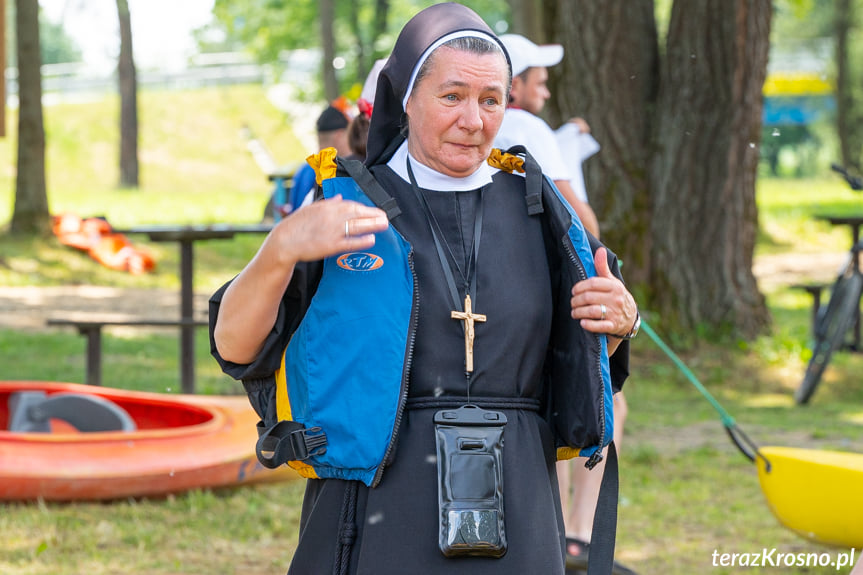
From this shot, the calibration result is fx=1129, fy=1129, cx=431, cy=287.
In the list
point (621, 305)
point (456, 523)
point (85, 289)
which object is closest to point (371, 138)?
point (621, 305)

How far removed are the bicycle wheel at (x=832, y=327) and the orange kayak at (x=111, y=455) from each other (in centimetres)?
439

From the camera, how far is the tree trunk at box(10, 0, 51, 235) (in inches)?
601

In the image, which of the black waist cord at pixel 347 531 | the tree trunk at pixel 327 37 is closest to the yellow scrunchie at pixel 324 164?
the black waist cord at pixel 347 531

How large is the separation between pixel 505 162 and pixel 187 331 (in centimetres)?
622

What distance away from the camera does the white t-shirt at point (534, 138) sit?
418 cm

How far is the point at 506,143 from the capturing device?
4.11 m

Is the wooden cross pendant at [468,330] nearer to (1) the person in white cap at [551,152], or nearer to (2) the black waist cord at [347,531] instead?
(2) the black waist cord at [347,531]

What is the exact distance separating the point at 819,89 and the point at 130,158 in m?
28.1

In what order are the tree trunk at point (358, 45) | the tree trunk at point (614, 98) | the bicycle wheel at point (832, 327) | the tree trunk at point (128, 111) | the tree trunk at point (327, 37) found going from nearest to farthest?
the bicycle wheel at point (832, 327)
the tree trunk at point (614, 98)
the tree trunk at point (327, 37)
the tree trunk at point (128, 111)
the tree trunk at point (358, 45)

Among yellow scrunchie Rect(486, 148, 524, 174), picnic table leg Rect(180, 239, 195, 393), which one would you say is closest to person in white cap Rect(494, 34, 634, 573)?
yellow scrunchie Rect(486, 148, 524, 174)

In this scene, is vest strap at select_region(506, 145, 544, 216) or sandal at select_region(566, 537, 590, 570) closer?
vest strap at select_region(506, 145, 544, 216)

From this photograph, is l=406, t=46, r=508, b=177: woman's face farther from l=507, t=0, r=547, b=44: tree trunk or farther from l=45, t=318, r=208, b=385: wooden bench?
l=507, t=0, r=547, b=44: tree trunk

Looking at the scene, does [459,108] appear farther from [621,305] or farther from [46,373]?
[46,373]

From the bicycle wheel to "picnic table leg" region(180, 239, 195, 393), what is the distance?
4644 millimetres
